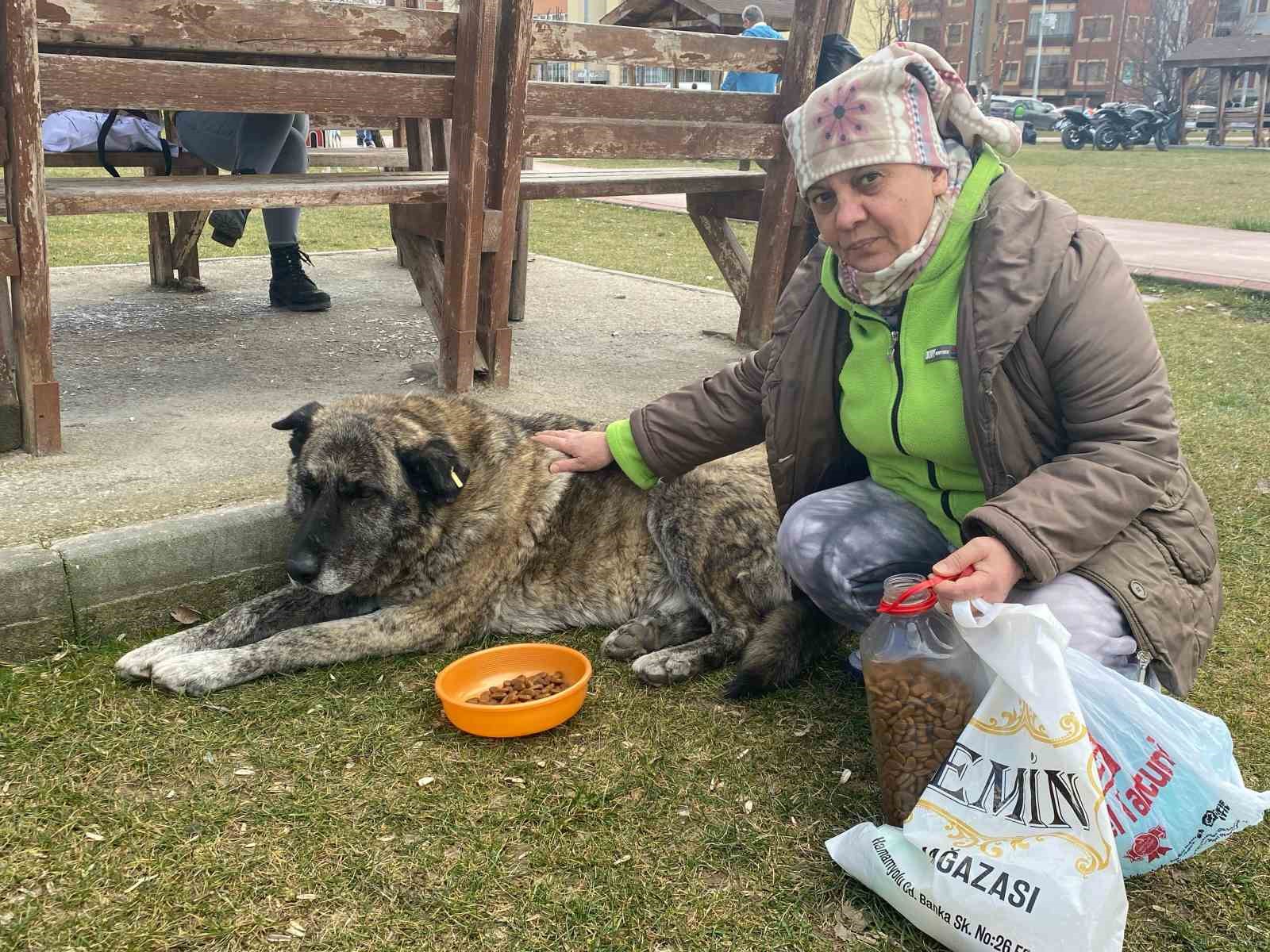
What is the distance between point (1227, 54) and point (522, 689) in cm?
4294

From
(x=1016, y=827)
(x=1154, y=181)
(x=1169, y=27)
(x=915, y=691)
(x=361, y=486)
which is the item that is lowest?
(x=1016, y=827)

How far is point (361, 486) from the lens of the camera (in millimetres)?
3498

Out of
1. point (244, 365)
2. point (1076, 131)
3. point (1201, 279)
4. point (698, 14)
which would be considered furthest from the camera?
point (1076, 131)

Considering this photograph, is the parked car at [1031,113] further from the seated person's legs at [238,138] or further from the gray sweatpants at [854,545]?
the gray sweatpants at [854,545]

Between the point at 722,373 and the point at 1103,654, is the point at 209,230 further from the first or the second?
the point at 1103,654

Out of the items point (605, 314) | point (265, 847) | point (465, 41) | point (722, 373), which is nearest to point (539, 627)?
point (722, 373)

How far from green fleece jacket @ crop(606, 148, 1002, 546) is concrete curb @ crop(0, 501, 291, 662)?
7.00ft

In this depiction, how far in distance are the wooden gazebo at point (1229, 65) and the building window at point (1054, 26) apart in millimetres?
33178

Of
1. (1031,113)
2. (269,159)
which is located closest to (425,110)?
(269,159)

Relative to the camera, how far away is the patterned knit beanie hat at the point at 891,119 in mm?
2520

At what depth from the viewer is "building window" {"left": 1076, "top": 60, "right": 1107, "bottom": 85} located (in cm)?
6962

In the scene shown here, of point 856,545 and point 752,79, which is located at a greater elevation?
point 752,79

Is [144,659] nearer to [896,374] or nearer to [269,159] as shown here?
[896,374]

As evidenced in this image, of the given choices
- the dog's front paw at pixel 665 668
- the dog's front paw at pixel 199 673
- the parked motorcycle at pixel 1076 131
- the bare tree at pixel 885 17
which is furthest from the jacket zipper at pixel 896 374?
the bare tree at pixel 885 17
